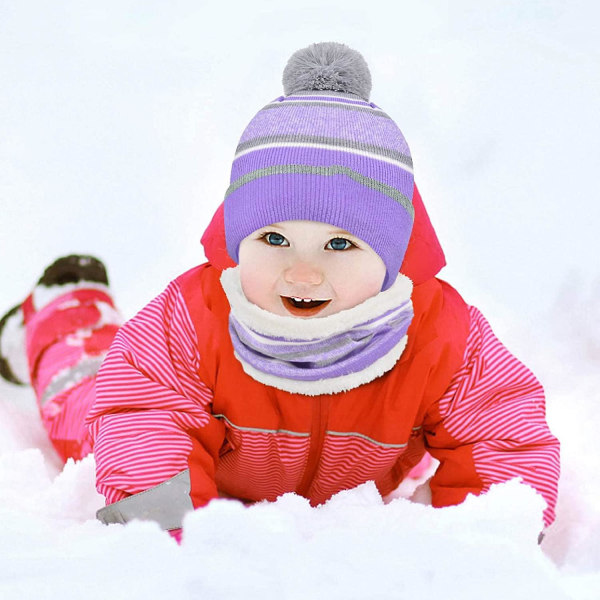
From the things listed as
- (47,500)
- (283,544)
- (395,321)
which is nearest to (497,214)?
(395,321)

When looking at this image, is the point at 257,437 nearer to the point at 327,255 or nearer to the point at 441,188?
the point at 327,255

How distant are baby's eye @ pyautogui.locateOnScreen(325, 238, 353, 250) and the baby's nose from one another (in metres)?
0.03

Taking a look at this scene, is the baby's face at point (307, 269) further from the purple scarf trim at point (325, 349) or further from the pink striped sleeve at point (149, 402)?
the pink striped sleeve at point (149, 402)

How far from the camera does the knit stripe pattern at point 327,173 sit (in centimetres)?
84

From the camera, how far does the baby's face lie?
0.85 m

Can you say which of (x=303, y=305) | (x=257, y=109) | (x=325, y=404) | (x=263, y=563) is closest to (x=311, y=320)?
(x=303, y=305)

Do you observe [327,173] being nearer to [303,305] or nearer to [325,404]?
[303,305]

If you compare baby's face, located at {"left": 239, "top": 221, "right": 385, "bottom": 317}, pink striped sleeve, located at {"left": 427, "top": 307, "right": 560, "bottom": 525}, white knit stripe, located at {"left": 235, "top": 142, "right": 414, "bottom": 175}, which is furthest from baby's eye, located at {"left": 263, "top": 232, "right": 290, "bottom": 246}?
pink striped sleeve, located at {"left": 427, "top": 307, "right": 560, "bottom": 525}

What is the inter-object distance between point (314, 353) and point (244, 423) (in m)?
0.17

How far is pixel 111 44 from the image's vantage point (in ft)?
7.12

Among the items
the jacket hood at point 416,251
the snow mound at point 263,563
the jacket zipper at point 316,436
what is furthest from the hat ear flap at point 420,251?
the snow mound at point 263,563

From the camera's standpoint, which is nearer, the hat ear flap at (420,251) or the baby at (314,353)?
the baby at (314,353)

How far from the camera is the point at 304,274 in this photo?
0.83 metres

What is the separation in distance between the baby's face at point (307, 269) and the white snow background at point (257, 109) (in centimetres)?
29
